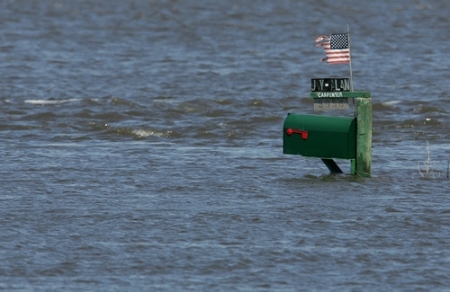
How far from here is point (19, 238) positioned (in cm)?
1059

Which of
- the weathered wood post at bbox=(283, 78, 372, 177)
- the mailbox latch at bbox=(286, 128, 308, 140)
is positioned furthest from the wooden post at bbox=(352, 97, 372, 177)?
the mailbox latch at bbox=(286, 128, 308, 140)

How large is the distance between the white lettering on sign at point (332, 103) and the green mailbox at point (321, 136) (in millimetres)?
139

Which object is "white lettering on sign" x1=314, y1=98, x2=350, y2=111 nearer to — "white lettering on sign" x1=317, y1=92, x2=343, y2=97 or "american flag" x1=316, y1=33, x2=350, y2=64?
"white lettering on sign" x1=317, y1=92, x2=343, y2=97

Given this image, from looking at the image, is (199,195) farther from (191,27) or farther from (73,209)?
(191,27)

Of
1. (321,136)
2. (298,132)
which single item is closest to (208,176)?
(298,132)

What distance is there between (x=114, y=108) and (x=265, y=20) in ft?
70.1

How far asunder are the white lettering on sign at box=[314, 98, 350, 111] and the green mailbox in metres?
0.14

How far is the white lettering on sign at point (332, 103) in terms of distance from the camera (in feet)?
43.4

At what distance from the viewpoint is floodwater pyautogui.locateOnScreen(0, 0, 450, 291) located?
9.67 metres

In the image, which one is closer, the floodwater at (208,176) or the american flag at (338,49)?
the floodwater at (208,176)

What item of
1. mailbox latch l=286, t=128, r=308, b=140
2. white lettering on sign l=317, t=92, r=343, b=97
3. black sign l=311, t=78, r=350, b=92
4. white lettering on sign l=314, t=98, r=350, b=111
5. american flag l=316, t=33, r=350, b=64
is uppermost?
american flag l=316, t=33, r=350, b=64

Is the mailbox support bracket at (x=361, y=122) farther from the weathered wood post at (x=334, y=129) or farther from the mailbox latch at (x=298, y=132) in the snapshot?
the mailbox latch at (x=298, y=132)

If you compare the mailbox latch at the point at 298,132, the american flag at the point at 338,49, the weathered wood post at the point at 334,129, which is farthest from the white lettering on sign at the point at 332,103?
the american flag at the point at 338,49

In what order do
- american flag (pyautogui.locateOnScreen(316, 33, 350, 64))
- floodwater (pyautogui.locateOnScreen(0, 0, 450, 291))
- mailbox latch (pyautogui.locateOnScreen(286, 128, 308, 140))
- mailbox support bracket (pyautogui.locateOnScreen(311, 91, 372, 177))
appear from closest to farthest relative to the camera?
1. floodwater (pyautogui.locateOnScreen(0, 0, 450, 291))
2. mailbox support bracket (pyautogui.locateOnScreen(311, 91, 372, 177))
3. mailbox latch (pyautogui.locateOnScreen(286, 128, 308, 140))
4. american flag (pyautogui.locateOnScreen(316, 33, 350, 64))
